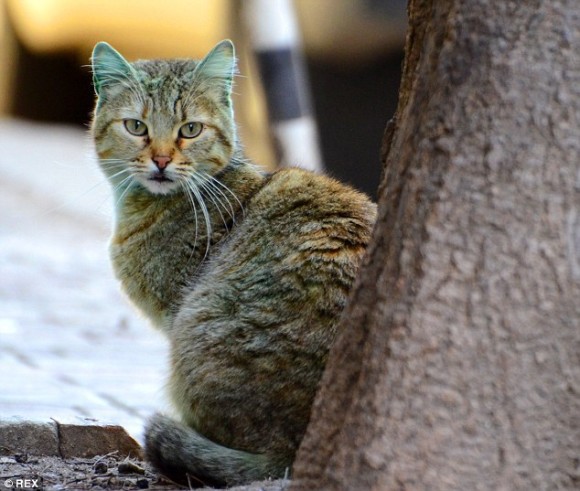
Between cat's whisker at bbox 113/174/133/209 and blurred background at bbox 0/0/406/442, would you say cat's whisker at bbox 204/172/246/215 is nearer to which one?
cat's whisker at bbox 113/174/133/209

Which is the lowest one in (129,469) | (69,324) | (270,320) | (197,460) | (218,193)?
(69,324)

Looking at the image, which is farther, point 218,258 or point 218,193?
point 218,193

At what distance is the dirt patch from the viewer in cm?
306

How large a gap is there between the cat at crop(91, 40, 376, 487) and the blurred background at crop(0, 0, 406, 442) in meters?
0.45

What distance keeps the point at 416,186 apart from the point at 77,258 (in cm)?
631

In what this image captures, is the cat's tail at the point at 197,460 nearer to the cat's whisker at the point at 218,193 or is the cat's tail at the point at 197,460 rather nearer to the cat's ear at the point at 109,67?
the cat's whisker at the point at 218,193

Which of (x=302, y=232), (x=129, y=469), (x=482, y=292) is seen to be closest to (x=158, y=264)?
(x=302, y=232)

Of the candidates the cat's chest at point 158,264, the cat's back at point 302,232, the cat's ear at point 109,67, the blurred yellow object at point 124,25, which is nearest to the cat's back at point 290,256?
the cat's back at point 302,232

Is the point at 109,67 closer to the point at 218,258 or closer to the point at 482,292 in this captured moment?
the point at 218,258

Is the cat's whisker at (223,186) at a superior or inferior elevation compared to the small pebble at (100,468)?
superior

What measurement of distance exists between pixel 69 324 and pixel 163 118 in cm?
248

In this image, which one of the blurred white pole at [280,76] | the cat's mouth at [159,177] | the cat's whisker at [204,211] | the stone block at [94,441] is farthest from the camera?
the blurred white pole at [280,76]

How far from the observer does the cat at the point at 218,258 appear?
10.1 feet

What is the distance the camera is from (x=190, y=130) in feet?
12.6
